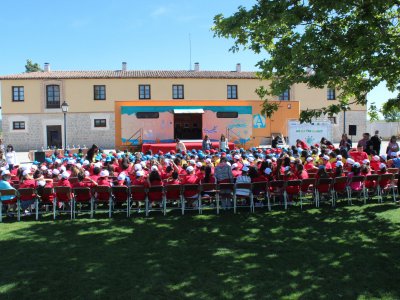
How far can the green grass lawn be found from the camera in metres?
5.12

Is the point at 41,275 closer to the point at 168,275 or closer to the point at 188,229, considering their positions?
the point at 168,275

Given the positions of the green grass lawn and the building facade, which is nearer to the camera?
the green grass lawn

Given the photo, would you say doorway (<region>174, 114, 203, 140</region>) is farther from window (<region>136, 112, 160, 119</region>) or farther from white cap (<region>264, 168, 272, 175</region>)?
white cap (<region>264, 168, 272, 175</region>)

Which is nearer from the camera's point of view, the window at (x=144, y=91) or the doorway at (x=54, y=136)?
the doorway at (x=54, y=136)

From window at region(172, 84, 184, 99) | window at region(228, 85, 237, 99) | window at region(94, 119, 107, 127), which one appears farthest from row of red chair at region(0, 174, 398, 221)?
window at region(228, 85, 237, 99)

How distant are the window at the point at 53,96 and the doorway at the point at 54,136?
7.29 feet

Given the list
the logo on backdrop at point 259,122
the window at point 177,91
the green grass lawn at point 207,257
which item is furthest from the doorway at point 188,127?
the green grass lawn at point 207,257

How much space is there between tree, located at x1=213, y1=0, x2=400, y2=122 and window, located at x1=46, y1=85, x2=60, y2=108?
111 ft

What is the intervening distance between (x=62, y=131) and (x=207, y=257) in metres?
36.0

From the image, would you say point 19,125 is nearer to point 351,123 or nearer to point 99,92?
point 99,92

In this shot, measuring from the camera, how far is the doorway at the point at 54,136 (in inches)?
1543

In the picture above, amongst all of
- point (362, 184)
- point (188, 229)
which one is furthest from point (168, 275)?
point (362, 184)

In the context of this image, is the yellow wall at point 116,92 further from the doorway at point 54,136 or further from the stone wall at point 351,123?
the doorway at point 54,136

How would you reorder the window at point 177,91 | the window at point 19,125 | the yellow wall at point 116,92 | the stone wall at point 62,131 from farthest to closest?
the window at point 177,91
the yellow wall at point 116,92
the window at point 19,125
the stone wall at point 62,131
